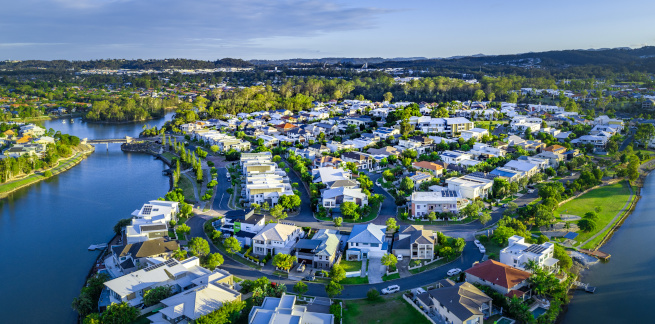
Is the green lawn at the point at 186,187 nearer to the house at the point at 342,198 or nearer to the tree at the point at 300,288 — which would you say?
the house at the point at 342,198

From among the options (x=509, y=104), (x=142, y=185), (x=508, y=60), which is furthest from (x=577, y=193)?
(x=508, y=60)

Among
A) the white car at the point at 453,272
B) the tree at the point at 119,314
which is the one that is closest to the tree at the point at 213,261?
the tree at the point at 119,314

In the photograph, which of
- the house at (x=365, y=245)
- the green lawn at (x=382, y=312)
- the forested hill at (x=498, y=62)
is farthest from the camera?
the forested hill at (x=498, y=62)

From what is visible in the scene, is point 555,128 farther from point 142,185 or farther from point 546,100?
point 142,185

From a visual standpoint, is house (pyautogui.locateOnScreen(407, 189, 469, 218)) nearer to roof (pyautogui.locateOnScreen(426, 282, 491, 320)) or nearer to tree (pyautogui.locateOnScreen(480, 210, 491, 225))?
tree (pyautogui.locateOnScreen(480, 210, 491, 225))

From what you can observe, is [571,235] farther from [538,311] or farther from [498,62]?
[498,62]
